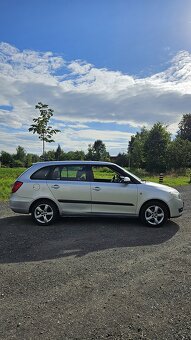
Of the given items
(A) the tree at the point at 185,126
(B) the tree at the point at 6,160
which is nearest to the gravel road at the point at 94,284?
(A) the tree at the point at 185,126

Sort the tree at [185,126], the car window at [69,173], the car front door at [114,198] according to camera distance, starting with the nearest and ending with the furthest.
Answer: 1. the car front door at [114,198]
2. the car window at [69,173]
3. the tree at [185,126]

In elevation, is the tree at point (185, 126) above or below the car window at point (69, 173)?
above

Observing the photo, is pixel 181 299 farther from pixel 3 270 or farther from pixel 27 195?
pixel 27 195

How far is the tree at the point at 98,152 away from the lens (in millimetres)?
97562

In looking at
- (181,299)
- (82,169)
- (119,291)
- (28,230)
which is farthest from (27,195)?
(181,299)

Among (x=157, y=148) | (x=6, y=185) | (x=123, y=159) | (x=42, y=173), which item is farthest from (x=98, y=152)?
(x=42, y=173)

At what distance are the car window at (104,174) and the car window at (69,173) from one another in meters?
0.27

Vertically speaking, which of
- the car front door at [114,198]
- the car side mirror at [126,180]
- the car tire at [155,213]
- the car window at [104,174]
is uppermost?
the car window at [104,174]

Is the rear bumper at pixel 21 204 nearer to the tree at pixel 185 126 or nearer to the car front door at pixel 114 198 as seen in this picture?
the car front door at pixel 114 198

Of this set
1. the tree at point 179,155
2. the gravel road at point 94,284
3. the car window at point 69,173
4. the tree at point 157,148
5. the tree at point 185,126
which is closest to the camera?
the gravel road at point 94,284

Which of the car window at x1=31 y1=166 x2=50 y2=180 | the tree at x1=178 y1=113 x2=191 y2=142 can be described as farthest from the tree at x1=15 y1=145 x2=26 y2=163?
the car window at x1=31 y1=166 x2=50 y2=180

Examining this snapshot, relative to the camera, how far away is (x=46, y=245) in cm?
579

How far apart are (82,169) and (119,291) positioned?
4220 mm

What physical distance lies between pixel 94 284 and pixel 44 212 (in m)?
3.74
